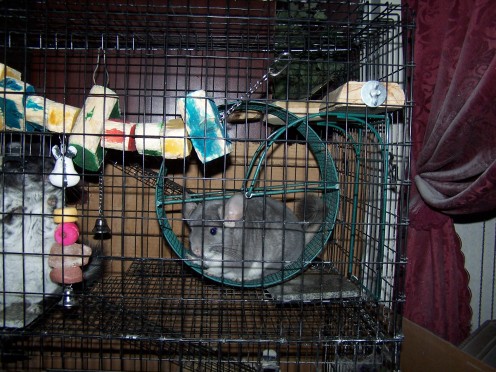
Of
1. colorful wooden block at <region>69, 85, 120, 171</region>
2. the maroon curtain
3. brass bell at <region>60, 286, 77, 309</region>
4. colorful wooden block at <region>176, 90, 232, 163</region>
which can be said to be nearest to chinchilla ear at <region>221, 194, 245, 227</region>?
colorful wooden block at <region>176, 90, 232, 163</region>

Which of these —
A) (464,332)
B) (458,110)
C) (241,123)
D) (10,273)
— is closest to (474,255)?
(464,332)

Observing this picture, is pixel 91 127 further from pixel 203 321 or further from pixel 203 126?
pixel 203 321

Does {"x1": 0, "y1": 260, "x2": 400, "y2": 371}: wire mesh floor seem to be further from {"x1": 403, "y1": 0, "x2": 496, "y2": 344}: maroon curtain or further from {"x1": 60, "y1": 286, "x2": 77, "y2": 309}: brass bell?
{"x1": 403, "y1": 0, "x2": 496, "y2": 344}: maroon curtain

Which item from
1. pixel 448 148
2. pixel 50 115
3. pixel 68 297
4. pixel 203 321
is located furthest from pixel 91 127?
pixel 448 148

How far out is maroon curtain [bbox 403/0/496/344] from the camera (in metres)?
1.36

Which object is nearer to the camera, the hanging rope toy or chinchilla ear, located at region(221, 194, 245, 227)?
the hanging rope toy

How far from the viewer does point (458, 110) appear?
1.46 metres

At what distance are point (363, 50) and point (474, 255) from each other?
1.21 metres

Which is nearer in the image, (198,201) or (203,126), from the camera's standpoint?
(203,126)

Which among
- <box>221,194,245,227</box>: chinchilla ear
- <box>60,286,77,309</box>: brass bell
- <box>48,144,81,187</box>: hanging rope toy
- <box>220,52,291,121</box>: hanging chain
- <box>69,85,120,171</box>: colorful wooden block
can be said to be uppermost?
<box>220,52,291,121</box>: hanging chain

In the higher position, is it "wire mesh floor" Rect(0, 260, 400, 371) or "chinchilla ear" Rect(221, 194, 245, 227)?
"chinchilla ear" Rect(221, 194, 245, 227)

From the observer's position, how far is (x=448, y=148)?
1519mm

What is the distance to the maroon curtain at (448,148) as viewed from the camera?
136 centimetres

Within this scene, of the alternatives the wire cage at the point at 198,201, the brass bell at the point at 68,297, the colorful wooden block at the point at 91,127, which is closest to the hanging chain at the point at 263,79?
the wire cage at the point at 198,201
